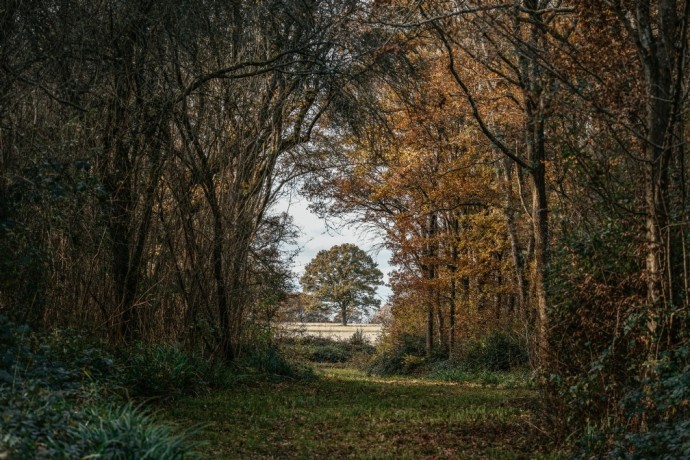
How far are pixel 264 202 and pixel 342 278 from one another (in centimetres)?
3313

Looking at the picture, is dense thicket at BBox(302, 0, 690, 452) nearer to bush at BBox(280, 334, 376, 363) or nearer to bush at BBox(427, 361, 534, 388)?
bush at BBox(427, 361, 534, 388)

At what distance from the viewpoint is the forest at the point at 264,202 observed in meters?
5.65

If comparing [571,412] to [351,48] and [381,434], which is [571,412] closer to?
[381,434]

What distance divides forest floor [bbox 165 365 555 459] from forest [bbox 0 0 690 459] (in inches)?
3.5

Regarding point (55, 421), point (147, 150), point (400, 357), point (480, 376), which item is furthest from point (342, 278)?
point (55, 421)

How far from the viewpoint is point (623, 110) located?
5641 millimetres

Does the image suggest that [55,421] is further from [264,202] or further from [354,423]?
[264,202]

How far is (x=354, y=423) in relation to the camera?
26.8 ft

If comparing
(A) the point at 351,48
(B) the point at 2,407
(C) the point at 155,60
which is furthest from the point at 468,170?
(B) the point at 2,407

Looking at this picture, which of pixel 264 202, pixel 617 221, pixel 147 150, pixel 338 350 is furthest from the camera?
pixel 338 350

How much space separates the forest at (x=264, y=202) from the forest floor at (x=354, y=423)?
0.09 metres

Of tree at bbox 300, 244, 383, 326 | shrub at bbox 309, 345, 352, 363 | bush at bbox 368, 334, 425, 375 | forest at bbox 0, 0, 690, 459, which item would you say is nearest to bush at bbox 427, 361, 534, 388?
forest at bbox 0, 0, 690, 459

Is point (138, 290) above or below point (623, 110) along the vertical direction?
below

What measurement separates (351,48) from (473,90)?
17.7ft
